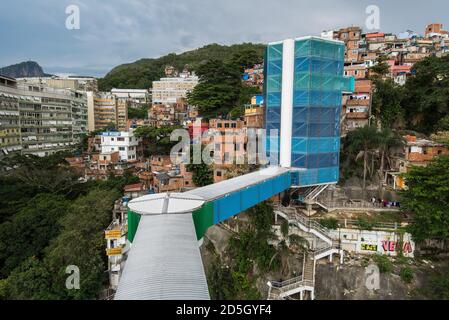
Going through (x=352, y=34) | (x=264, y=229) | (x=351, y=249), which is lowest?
Result: (x=351, y=249)

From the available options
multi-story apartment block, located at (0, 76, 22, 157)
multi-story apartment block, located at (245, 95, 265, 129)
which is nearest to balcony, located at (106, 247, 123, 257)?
multi-story apartment block, located at (245, 95, 265, 129)

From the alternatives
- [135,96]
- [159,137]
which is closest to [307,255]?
[159,137]

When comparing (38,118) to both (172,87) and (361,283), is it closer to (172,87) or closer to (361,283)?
(172,87)

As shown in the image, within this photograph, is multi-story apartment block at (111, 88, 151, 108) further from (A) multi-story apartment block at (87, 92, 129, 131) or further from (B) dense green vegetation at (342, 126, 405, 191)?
(B) dense green vegetation at (342, 126, 405, 191)

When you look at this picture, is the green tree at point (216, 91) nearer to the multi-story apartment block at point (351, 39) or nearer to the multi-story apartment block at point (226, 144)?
the multi-story apartment block at point (226, 144)

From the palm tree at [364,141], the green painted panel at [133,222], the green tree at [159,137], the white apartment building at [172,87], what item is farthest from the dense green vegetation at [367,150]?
the white apartment building at [172,87]

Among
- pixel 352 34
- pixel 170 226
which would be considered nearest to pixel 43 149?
pixel 170 226

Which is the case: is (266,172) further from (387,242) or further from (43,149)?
(43,149)
